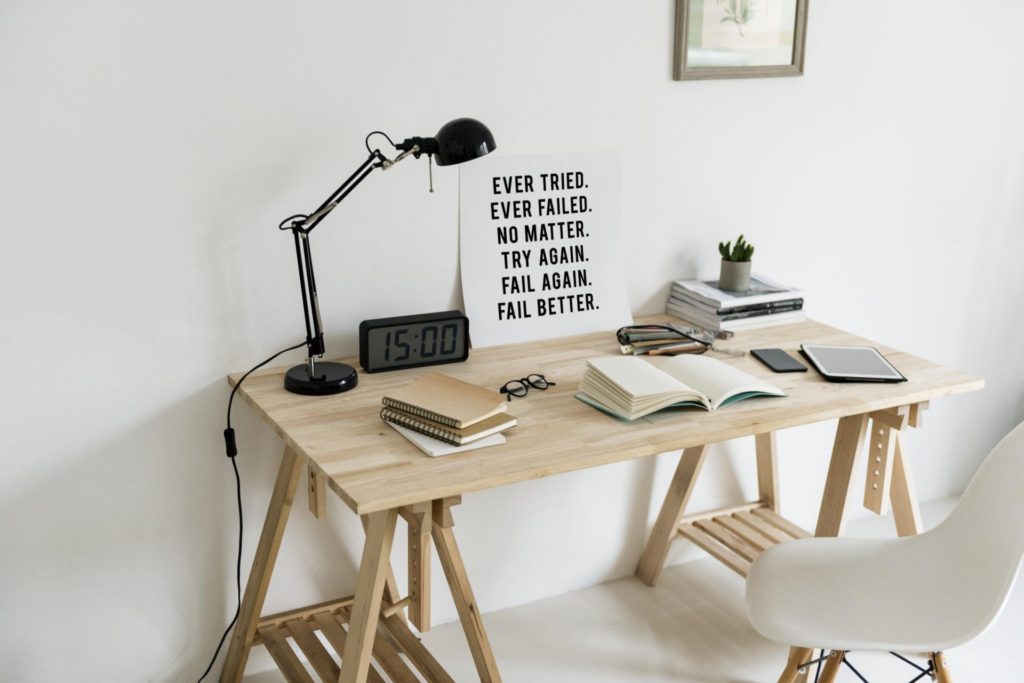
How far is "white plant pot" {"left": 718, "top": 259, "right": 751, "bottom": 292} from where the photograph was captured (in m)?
2.53

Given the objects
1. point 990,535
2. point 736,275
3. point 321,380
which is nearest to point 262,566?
point 321,380

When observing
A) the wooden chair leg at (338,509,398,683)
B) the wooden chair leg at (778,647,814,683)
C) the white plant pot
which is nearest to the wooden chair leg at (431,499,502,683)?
the wooden chair leg at (338,509,398,683)

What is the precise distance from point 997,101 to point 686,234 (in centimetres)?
111

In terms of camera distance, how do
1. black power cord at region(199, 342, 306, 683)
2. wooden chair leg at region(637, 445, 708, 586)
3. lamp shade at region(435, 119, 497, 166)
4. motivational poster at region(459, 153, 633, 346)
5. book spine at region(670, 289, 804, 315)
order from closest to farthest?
lamp shade at region(435, 119, 497, 166) → black power cord at region(199, 342, 306, 683) → motivational poster at region(459, 153, 633, 346) → book spine at region(670, 289, 804, 315) → wooden chair leg at region(637, 445, 708, 586)

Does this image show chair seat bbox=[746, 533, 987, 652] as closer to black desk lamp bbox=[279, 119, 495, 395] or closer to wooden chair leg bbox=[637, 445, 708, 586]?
wooden chair leg bbox=[637, 445, 708, 586]

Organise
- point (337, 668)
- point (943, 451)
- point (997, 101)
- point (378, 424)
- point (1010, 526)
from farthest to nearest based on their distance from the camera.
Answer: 1. point (943, 451)
2. point (997, 101)
3. point (337, 668)
4. point (378, 424)
5. point (1010, 526)

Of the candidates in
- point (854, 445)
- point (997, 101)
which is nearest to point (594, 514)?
point (854, 445)

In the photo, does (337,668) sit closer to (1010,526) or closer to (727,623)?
(727,623)

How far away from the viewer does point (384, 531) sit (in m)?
1.81

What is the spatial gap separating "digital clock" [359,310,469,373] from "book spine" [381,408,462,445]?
27cm

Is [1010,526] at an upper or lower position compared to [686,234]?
lower

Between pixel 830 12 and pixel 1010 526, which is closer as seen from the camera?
pixel 1010 526

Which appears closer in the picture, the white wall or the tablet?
the white wall

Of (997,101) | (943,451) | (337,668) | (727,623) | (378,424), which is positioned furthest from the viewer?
(943,451)
